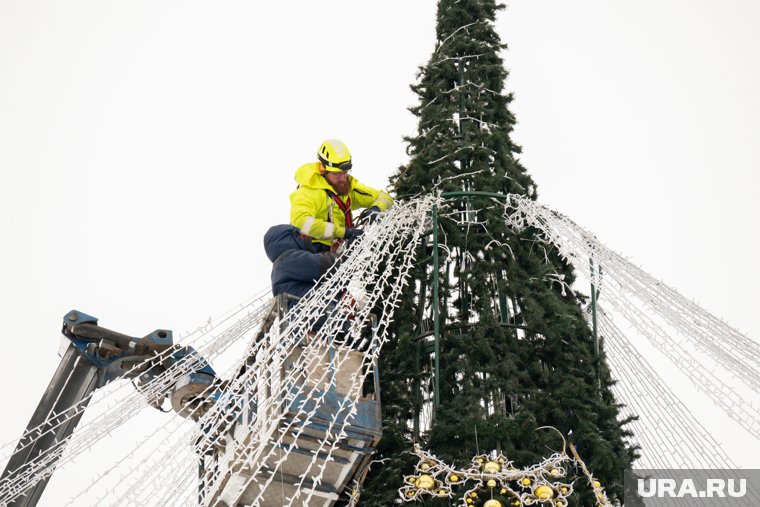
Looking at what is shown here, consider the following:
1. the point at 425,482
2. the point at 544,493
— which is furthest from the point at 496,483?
the point at 425,482

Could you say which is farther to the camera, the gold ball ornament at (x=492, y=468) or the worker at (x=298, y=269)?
the worker at (x=298, y=269)

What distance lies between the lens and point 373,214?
38.7ft

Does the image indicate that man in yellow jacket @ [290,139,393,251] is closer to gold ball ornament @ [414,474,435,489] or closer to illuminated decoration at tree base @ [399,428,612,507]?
illuminated decoration at tree base @ [399,428,612,507]

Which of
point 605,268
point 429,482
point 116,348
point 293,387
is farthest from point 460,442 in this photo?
point 116,348

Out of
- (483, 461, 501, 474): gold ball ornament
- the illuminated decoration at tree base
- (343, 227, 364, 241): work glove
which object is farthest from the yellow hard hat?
(483, 461, 501, 474): gold ball ornament

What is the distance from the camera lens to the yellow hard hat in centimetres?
1197

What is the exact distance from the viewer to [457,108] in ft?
40.1

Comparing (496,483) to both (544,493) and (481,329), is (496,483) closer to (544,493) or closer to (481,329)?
(544,493)

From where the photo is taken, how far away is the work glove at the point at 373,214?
38.6 feet

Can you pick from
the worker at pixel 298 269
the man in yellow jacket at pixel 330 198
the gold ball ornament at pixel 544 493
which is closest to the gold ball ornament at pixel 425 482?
the gold ball ornament at pixel 544 493

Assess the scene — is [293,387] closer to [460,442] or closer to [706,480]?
[460,442]

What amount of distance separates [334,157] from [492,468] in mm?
3479

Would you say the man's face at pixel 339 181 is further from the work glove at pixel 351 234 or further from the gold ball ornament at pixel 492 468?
the gold ball ornament at pixel 492 468

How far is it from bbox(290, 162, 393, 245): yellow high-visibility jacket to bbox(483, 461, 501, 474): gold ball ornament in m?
2.75
